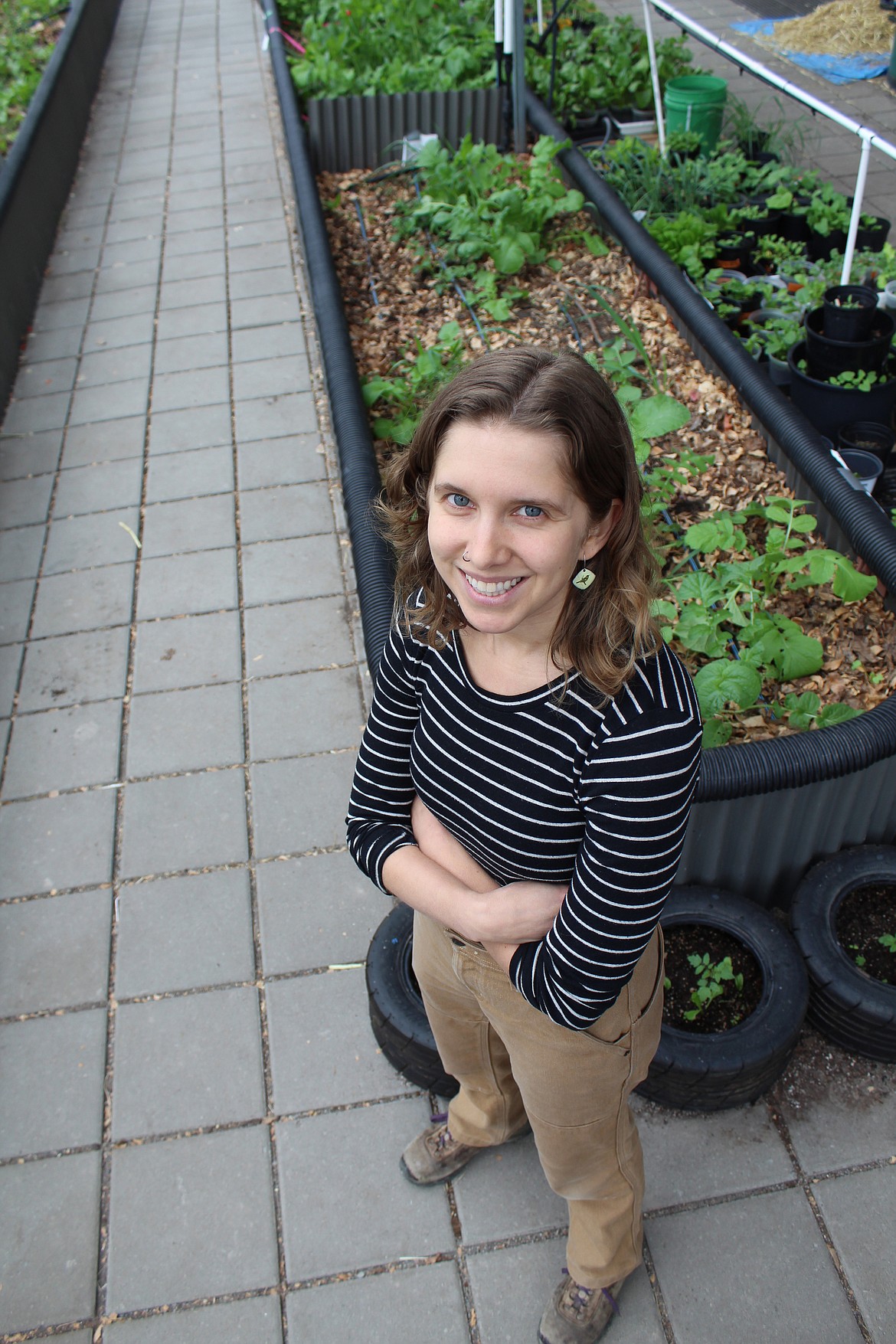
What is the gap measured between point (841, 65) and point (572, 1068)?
365 inches

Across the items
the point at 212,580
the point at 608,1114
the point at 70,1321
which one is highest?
the point at 608,1114

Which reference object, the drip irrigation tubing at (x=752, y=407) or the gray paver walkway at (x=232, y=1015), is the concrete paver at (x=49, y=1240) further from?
the drip irrigation tubing at (x=752, y=407)

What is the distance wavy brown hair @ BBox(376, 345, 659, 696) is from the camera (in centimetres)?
110

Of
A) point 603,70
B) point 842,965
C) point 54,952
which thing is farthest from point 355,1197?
point 603,70

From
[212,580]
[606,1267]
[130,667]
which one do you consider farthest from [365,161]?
[606,1267]

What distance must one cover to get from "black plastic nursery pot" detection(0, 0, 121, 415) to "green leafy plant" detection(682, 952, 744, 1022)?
13.5 ft

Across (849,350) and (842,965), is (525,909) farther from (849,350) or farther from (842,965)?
(849,350)

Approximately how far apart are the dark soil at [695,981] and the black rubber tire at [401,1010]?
1.69 ft

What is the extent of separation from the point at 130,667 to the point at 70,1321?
193 centimetres

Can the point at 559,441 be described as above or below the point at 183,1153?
above

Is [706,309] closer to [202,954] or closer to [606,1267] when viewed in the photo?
[202,954]

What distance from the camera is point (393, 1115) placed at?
2.18 m

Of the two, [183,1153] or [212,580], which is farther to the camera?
[212,580]

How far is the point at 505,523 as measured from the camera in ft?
3.68
